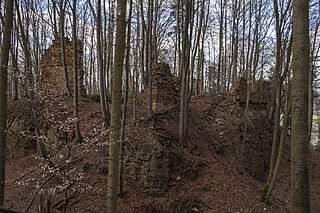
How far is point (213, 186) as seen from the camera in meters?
8.29

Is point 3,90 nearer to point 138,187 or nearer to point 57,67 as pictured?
point 138,187

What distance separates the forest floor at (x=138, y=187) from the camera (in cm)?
728

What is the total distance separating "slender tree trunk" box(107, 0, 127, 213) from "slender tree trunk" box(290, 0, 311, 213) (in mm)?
2704

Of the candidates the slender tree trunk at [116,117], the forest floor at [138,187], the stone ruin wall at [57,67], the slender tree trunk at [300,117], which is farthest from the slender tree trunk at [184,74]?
the stone ruin wall at [57,67]

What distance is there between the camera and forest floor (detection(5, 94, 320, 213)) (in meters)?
7.28

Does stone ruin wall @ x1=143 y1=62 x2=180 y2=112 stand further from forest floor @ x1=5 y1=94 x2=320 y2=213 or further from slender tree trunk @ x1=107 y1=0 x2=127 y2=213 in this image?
slender tree trunk @ x1=107 y1=0 x2=127 y2=213

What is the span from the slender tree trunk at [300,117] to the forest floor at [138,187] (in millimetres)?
3966

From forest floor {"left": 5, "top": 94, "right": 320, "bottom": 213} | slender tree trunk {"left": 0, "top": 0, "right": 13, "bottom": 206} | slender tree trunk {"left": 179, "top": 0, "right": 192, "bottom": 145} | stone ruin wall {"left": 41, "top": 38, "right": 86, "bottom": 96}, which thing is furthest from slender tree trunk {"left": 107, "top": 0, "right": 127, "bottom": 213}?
stone ruin wall {"left": 41, "top": 38, "right": 86, "bottom": 96}

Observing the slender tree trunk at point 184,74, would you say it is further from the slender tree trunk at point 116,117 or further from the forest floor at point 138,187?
the slender tree trunk at point 116,117

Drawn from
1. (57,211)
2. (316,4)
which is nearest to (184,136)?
(57,211)

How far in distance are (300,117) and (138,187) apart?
5.63 metres

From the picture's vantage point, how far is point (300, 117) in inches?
147

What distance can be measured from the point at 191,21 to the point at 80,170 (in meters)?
6.14

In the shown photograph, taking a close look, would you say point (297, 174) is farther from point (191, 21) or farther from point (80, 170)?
point (191, 21)
